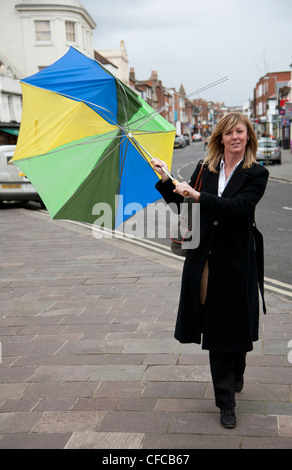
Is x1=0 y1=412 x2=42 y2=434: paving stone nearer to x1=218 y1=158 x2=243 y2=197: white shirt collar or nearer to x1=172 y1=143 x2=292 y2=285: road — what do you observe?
x1=218 y1=158 x2=243 y2=197: white shirt collar

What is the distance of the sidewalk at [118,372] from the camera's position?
10.3 ft

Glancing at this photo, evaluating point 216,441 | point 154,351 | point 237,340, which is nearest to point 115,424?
point 216,441

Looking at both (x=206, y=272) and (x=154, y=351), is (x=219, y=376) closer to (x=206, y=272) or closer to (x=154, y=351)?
(x=206, y=272)

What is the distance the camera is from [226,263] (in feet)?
10.5

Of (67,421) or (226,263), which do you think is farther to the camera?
(67,421)

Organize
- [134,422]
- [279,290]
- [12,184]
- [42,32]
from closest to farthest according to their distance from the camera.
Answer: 1. [134,422]
2. [279,290]
3. [12,184]
4. [42,32]

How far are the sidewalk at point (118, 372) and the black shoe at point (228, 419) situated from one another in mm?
43

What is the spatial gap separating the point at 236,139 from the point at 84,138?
104 cm

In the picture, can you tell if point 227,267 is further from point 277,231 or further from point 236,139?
point 277,231

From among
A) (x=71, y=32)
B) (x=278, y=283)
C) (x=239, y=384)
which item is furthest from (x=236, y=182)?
(x=71, y=32)

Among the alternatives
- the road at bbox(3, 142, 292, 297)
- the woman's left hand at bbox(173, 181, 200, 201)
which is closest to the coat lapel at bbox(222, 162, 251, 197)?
the woman's left hand at bbox(173, 181, 200, 201)

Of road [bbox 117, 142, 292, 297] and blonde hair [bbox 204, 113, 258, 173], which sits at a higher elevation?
blonde hair [bbox 204, 113, 258, 173]

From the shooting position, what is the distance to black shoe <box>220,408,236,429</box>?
319 centimetres

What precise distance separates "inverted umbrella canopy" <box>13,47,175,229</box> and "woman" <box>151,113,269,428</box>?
424 mm
